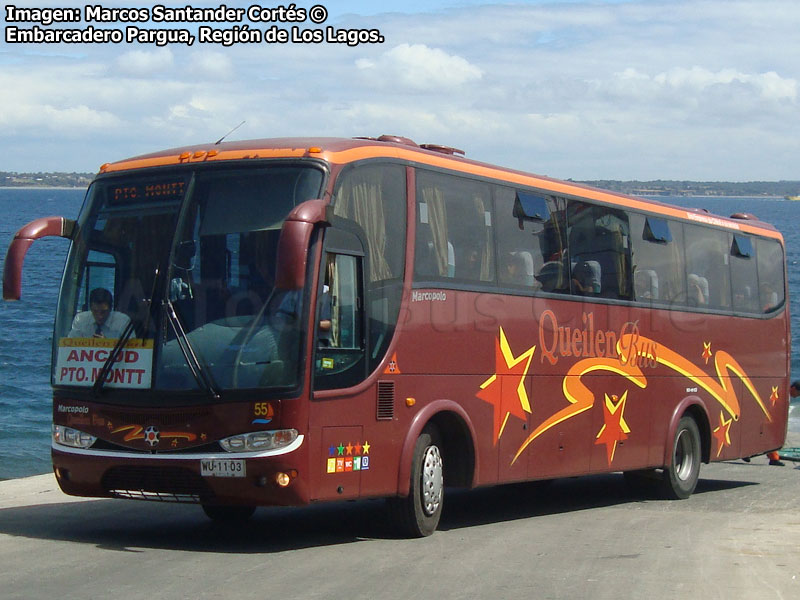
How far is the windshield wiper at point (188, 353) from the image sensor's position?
32.8 feet

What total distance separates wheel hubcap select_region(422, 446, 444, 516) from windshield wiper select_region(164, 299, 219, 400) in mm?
2431

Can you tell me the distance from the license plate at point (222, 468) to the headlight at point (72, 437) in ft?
3.73

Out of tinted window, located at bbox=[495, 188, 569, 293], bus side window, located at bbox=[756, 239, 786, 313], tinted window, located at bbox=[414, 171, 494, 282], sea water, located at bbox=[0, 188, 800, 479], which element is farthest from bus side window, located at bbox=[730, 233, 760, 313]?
sea water, located at bbox=[0, 188, 800, 479]

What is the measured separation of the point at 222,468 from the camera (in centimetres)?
1000

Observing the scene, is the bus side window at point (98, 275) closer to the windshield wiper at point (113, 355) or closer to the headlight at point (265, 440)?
the windshield wiper at point (113, 355)

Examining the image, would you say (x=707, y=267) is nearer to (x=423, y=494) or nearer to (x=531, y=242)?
(x=531, y=242)

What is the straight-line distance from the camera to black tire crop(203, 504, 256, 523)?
12484mm

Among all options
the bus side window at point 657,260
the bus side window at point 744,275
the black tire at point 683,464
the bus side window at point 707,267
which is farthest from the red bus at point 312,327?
the bus side window at point 744,275

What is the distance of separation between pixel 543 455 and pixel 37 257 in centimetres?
8225

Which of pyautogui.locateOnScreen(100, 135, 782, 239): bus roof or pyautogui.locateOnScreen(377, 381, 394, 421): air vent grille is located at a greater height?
pyautogui.locateOnScreen(100, 135, 782, 239): bus roof

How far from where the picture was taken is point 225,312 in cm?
1011

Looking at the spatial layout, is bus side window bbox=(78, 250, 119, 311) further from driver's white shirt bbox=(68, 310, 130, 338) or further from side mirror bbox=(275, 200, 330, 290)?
side mirror bbox=(275, 200, 330, 290)

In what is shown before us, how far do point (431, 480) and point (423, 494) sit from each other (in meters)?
0.18

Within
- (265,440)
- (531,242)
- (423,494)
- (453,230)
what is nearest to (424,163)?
(453,230)
